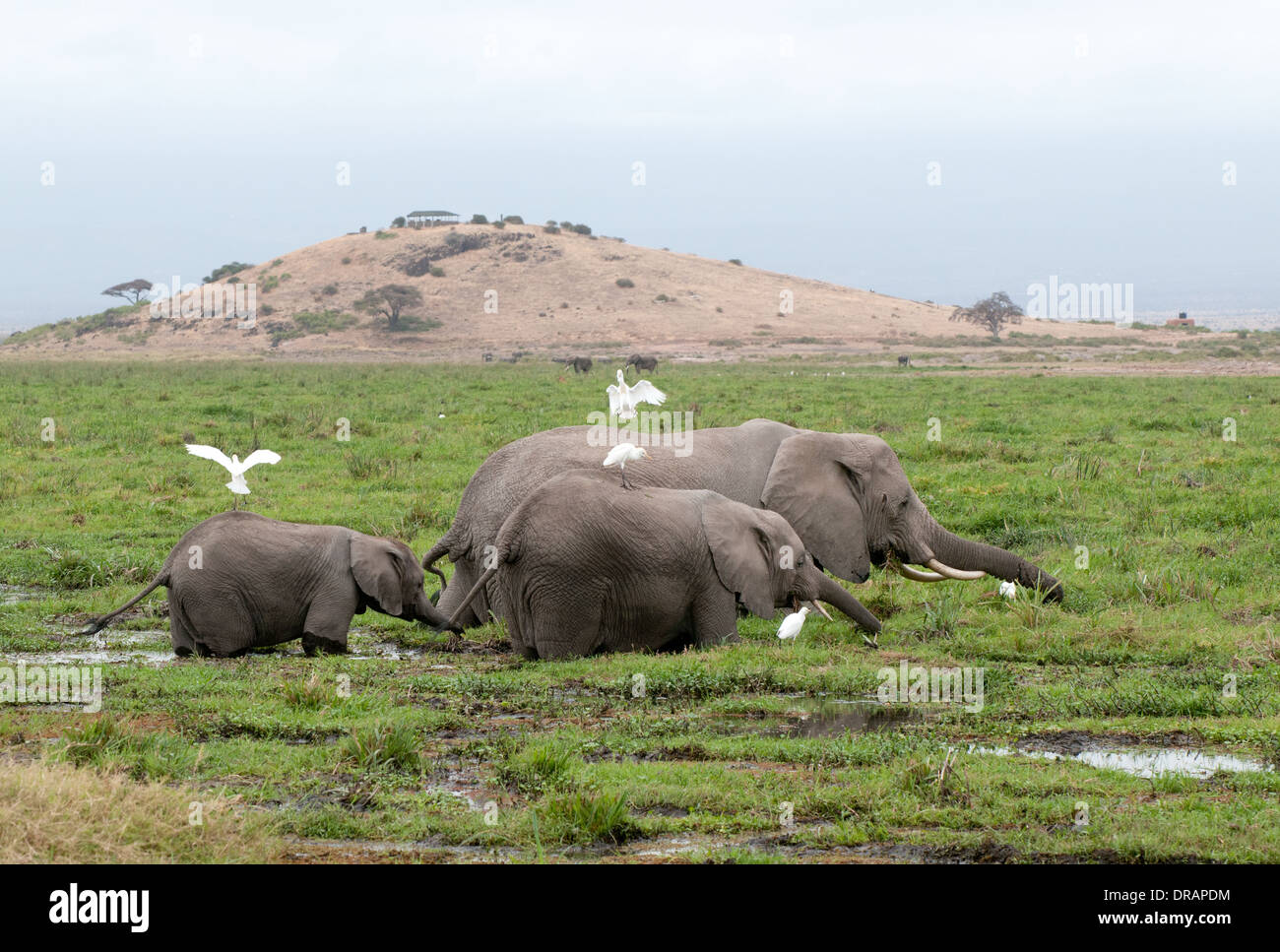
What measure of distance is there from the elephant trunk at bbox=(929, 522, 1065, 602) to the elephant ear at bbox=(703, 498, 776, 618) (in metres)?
2.36

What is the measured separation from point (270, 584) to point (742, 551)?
337 centimetres

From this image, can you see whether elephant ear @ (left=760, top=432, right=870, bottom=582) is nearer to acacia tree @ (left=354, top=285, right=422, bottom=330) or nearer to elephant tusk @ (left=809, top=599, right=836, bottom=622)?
elephant tusk @ (left=809, top=599, right=836, bottom=622)

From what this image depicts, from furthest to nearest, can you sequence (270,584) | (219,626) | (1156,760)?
(270,584) → (219,626) → (1156,760)

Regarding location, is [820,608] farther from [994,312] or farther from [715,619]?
[994,312]

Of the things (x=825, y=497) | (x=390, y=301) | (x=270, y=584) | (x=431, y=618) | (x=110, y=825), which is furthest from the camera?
(x=390, y=301)

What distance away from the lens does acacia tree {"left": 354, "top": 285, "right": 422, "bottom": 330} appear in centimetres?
8119

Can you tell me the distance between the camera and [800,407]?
27984mm

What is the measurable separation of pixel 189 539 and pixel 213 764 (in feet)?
11.9

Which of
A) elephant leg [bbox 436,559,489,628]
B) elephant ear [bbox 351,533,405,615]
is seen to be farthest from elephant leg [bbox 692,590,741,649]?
elephant ear [bbox 351,533,405,615]

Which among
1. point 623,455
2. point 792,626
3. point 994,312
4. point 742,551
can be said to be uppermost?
point 994,312

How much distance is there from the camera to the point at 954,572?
38.7 feet

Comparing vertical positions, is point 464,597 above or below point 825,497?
below

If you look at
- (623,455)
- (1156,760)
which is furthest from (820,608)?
(1156,760)

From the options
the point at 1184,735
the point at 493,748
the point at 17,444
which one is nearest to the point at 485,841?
the point at 493,748
